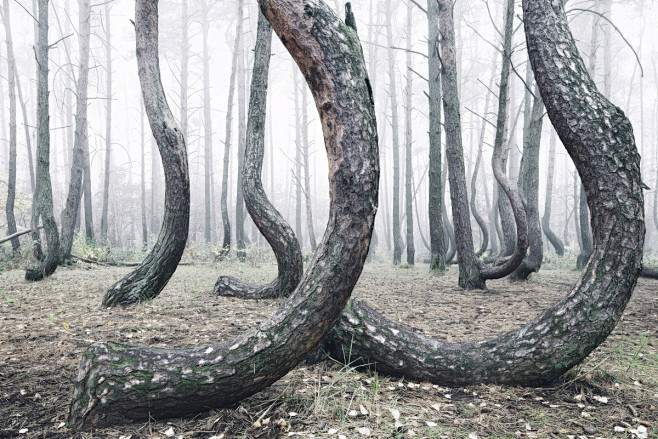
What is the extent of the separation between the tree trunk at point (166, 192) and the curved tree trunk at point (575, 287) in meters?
3.00

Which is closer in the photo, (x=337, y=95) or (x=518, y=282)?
(x=337, y=95)

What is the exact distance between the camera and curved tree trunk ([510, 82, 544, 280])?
7.10 meters

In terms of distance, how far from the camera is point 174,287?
6.72m

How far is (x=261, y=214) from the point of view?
17.4 feet

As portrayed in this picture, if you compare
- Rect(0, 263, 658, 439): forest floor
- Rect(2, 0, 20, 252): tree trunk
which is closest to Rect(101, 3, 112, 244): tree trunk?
Rect(2, 0, 20, 252): tree trunk

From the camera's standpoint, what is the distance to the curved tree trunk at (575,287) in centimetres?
231

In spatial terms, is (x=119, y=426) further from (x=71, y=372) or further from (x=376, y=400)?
(x=376, y=400)

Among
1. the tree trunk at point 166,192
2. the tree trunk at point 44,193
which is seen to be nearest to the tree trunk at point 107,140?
the tree trunk at point 44,193

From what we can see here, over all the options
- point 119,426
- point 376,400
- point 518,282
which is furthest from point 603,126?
point 518,282

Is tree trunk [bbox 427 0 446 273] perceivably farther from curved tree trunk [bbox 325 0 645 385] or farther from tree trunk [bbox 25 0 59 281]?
tree trunk [bbox 25 0 59 281]

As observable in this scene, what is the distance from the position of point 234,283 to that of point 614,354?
4.67 m

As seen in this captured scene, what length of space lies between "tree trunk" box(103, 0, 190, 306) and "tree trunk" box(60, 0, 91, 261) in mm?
4877

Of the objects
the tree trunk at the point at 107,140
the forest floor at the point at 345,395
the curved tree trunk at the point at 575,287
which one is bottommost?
the forest floor at the point at 345,395

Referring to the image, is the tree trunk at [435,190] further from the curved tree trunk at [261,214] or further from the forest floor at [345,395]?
the forest floor at [345,395]
